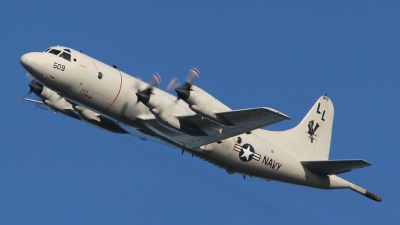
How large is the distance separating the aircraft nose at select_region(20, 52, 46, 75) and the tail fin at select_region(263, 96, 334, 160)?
11.3m

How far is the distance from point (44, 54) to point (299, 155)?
518 inches

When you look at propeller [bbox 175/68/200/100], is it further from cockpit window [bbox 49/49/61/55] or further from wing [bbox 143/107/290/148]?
cockpit window [bbox 49/49/61/55]

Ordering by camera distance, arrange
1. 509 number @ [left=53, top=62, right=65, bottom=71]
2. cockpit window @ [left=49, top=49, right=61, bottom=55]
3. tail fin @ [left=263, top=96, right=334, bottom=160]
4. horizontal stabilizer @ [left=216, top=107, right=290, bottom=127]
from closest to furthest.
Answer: horizontal stabilizer @ [left=216, top=107, right=290, bottom=127] < 509 number @ [left=53, top=62, right=65, bottom=71] < cockpit window @ [left=49, top=49, right=61, bottom=55] < tail fin @ [left=263, top=96, right=334, bottom=160]

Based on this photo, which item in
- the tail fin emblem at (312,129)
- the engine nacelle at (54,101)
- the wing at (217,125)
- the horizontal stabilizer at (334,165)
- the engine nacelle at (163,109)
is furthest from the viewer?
the tail fin emblem at (312,129)

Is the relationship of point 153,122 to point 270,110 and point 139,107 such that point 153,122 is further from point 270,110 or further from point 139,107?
point 270,110

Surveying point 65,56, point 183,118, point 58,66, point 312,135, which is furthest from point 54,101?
point 312,135

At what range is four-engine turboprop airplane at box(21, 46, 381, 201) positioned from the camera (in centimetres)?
2617

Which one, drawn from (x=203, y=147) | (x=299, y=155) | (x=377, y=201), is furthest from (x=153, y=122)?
(x=377, y=201)

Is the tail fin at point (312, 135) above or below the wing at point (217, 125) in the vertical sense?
above

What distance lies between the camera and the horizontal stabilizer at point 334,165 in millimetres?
28606

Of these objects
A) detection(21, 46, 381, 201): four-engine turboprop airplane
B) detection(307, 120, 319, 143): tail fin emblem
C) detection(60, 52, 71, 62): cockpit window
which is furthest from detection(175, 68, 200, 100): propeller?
detection(307, 120, 319, 143): tail fin emblem

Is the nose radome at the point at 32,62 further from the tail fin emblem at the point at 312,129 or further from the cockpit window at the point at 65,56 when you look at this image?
the tail fin emblem at the point at 312,129

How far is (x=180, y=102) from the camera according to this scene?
28250 mm

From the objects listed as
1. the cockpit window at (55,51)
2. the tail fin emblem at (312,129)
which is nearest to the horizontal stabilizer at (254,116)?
the cockpit window at (55,51)
